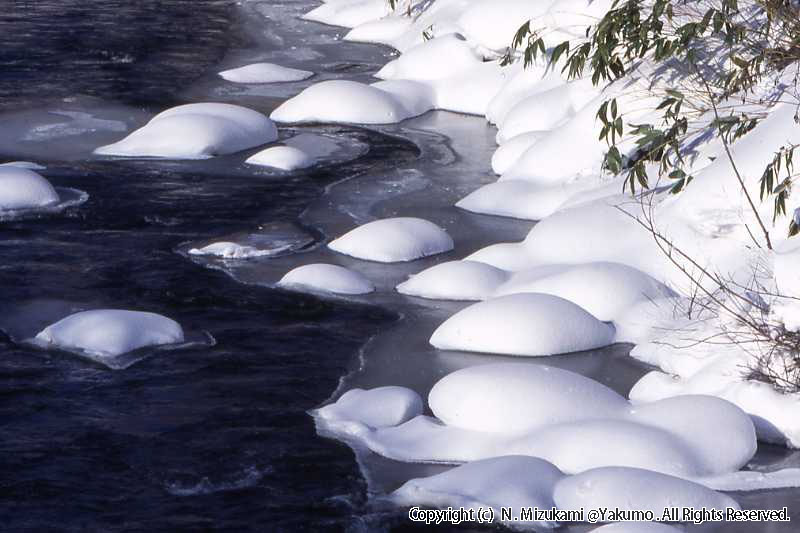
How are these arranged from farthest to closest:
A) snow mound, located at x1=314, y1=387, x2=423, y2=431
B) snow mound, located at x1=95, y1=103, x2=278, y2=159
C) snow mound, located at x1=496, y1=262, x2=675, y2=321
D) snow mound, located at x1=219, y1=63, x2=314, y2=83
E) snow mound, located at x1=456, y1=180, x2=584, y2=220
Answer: snow mound, located at x1=219, y1=63, x2=314, y2=83 < snow mound, located at x1=95, y1=103, x2=278, y2=159 < snow mound, located at x1=456, y1=180, x2=584, y2=220 < snow mound, located at x1=496, y1=262, x2=675, y2=321 < snow mound, located at x1=314, y1=387, x2=423, y2=431

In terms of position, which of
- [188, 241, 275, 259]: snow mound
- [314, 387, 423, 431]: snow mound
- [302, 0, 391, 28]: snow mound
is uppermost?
[314, 387, 423, 431]: snow mound

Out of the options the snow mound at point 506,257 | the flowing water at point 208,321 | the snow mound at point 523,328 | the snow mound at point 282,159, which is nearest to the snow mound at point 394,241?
the flowing water at point 208,321

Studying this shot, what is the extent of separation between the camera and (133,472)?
4859mm

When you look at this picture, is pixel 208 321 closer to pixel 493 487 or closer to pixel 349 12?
pixel 493 487

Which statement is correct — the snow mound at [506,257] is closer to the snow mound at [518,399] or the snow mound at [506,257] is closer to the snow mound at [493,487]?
the snow mound at [518,399]

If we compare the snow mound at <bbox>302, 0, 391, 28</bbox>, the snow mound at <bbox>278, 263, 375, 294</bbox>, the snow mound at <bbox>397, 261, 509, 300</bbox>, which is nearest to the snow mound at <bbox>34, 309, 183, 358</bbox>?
the snow mound at <bbox>278, 263, 375, 294</bbox>

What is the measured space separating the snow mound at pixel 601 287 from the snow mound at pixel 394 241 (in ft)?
2.84

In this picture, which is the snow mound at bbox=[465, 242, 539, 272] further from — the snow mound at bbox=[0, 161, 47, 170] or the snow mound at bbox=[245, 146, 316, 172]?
the snow mound at bbox=[0, 161, 47, 170]

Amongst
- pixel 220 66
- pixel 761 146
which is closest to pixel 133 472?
pixel 761 146

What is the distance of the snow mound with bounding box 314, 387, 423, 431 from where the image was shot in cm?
529

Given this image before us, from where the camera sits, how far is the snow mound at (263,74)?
12.4 meters

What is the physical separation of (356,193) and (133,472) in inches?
164

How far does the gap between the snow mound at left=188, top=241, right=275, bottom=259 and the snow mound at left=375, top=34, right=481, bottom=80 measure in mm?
4646

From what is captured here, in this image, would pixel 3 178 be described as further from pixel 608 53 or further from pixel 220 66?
pixel 220 66
